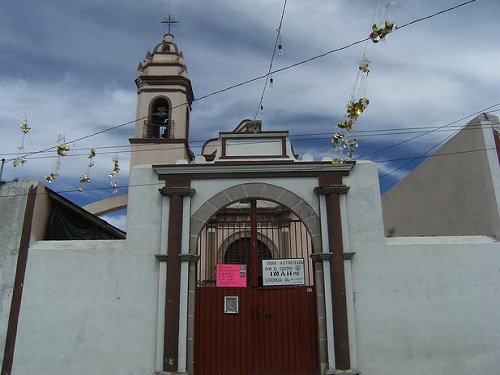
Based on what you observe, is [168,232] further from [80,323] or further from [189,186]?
[80,323]

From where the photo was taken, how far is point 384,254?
7695mm

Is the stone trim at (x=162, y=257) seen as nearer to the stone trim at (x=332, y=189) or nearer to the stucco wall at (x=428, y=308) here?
the stone trim at (x=332, y=189)

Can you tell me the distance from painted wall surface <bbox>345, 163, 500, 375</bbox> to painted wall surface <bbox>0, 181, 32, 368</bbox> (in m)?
5.70

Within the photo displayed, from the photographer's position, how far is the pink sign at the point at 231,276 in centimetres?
815

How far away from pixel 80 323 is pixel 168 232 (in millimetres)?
2031

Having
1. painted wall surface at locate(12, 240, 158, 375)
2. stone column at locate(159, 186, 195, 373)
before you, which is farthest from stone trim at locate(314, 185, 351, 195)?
painted wall surface at locate(12, 240, 158, 375)

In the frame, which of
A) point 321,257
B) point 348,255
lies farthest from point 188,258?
point 348,255

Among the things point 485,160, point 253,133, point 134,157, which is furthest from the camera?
point 134,157

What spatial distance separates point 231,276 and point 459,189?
15.4ft

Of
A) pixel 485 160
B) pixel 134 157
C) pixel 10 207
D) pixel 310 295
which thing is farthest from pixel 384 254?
pixel 134 157

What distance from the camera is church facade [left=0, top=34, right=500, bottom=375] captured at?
24.1ft

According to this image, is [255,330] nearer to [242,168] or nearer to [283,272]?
[283,272]

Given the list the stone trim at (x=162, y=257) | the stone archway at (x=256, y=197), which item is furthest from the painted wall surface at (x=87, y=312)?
the stone archway at (x=256, y=197)

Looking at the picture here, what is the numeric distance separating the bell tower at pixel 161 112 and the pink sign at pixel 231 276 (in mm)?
7485
